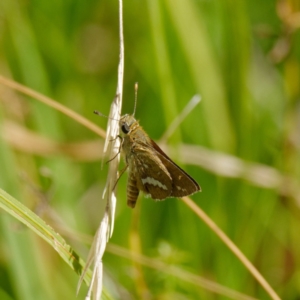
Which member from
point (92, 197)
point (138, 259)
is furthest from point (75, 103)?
point (138, 259)

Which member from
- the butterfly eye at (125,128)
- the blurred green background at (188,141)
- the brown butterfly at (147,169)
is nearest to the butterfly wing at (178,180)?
the brown butterfly at (147,169)

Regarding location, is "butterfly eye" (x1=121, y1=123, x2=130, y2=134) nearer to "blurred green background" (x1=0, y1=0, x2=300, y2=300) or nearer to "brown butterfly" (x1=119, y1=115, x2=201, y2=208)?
"brown butterfly" (x1=119, y1=115, x2=201, y2=208)

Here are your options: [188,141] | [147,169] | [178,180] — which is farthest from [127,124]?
[188,141]

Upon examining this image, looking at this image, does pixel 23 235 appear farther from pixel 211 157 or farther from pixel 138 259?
pixel 211 157

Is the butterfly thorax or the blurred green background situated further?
the blurred green background

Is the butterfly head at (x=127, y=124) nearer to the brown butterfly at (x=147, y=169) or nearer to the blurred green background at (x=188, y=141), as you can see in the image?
the brown butterfly at (x=147, y=169)

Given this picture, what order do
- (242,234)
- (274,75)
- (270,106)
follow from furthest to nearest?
(274,75) → (270,106) → (242,234)

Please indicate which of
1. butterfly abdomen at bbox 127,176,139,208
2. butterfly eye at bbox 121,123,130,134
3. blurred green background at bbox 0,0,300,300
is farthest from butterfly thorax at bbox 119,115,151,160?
blurred green background at bbox 0,0,300,300
